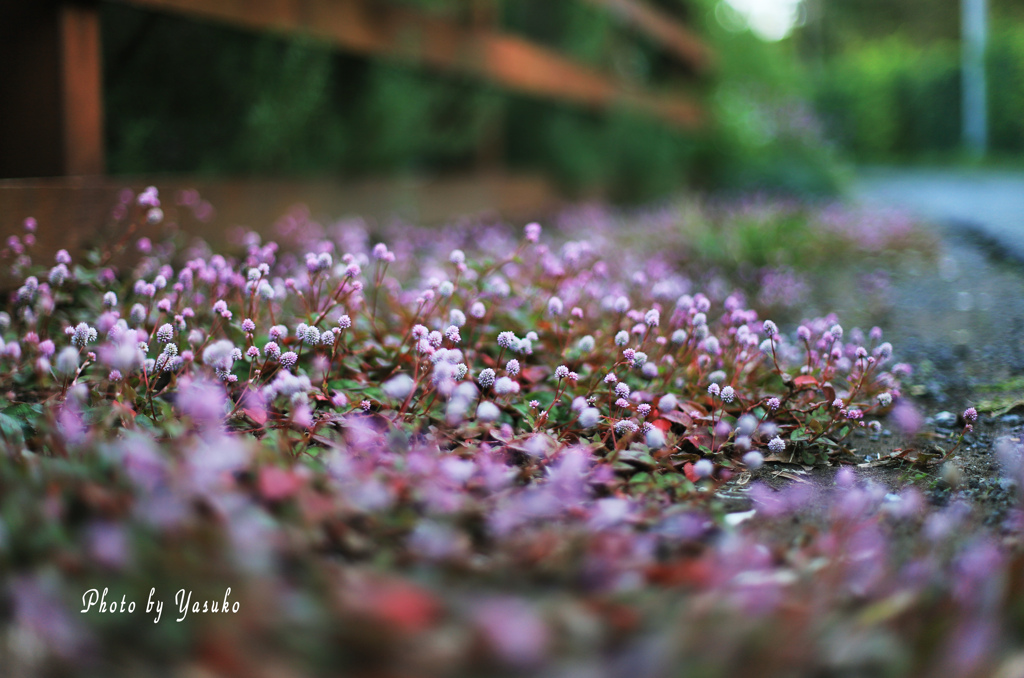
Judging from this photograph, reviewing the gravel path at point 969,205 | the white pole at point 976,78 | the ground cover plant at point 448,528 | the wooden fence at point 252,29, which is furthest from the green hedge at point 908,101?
the ground cover plant at point 448,528

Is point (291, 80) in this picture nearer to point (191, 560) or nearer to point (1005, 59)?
point (191, 560)

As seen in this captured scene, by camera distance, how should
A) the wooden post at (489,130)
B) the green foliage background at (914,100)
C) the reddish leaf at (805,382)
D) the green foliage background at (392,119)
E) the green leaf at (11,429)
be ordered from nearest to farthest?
the green leaf at (11,429) < the reddish leaf at (805,382) < the green foliage background at (392,119) < the wooden post at (489,130) < the green foliage background at (914,100)

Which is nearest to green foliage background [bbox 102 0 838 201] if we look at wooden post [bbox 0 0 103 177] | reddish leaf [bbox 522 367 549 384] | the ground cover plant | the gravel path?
wooden post [bbox 0 0 103 177]

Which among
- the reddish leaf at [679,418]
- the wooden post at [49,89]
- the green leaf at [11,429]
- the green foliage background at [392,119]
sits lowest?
the green leaf at [11,429]

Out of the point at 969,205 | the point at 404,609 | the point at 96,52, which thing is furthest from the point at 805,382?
the point at 969,205

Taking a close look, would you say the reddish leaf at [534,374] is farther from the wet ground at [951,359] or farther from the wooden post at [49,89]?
the wooden post at [49,89]

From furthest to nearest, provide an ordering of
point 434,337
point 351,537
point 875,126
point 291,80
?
point 875,126 → point 291,80 → point 434,337 → point 351,537

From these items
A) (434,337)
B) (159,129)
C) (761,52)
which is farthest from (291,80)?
(761,52)
